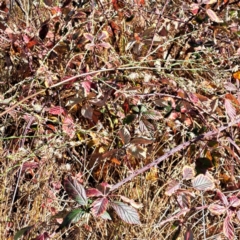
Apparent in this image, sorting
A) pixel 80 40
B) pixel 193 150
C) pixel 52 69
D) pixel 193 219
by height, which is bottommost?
pixel 193 219

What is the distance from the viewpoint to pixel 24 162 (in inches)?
55.6

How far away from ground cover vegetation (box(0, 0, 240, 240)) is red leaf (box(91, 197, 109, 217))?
0.64 ft

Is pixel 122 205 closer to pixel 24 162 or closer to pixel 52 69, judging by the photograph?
pixel 24 162

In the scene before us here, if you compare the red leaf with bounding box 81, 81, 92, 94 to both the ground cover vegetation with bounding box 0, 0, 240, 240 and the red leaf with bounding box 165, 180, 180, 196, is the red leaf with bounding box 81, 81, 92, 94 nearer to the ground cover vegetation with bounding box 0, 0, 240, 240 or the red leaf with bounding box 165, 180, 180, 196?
the ground cover vegetation with bounding box 0, 0, 240, 240

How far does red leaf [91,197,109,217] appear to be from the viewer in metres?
0.99

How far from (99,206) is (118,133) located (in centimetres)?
45

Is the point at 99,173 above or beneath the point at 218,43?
Answer: beneath

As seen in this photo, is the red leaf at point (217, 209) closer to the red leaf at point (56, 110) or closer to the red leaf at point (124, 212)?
the red leaf at point (124, 212)

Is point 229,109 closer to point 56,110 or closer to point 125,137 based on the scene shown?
point 125,137

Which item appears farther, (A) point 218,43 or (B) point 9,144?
(A) point 218,43

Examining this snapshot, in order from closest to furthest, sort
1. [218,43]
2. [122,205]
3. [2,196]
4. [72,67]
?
[122,205] → [2,196] → [72,67] → [218,43]

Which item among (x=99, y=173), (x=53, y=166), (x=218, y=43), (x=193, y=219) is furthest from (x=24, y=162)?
(x=218, y=43)

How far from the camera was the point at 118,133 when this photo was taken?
4.68 ft

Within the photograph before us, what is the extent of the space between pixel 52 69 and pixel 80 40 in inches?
7.6
